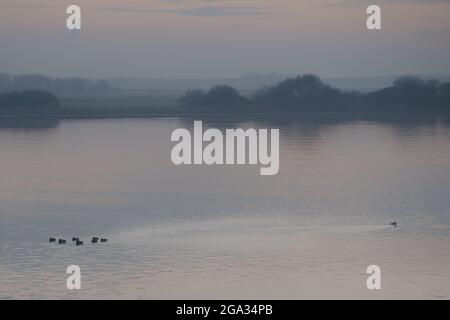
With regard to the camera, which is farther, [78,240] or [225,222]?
[225,222]

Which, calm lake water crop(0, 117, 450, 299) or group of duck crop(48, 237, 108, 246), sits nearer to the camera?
calm lake water crop(0, 117, 450, 299)

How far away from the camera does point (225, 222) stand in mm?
37219

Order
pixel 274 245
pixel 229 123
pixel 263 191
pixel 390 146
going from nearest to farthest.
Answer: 1. pixel 274 245
2. pixel 263 191
3. pixel 390 146
4. pixel 229 123

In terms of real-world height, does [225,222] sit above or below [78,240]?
above

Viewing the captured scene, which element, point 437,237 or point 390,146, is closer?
point 437,237

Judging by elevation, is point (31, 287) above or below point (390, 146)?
below

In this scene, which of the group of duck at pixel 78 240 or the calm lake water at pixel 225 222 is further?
the group of duck at pixel 78 240

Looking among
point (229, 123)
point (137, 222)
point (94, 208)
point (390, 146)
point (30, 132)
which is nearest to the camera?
point (137, 222)

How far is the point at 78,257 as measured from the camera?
97.6ft

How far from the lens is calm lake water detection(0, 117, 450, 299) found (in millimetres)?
27359

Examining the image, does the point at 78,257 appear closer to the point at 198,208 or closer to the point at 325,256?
the point at 325,256

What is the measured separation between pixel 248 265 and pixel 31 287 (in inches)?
251

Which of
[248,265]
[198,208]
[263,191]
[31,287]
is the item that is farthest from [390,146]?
[31,287]

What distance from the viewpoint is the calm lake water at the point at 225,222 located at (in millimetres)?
27359
